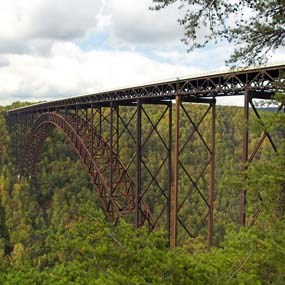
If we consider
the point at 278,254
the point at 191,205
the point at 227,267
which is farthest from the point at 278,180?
the point at 191,205

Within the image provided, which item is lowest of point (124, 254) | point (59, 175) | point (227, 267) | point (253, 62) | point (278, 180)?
point (59, 175)

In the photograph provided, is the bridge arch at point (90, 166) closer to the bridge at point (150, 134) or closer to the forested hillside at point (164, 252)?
the bridge at point (150, 134)

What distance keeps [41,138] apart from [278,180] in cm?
4047

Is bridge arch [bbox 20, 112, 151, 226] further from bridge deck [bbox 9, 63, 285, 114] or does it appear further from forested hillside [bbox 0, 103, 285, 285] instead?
forested hillside [bbox 0, 103, 285, 285]

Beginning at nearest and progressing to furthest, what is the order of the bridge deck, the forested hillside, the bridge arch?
1. the forested hillside
2. the bridge deck
3. the bridge arch

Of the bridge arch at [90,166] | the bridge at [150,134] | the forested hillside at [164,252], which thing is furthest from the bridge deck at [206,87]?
the bridge arch at [90,166]

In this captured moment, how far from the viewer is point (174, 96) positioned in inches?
654

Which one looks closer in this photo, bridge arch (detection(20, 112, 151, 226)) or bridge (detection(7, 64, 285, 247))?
bridge (detection(7, 64, 285, 247))

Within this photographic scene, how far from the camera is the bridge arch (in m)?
22.4

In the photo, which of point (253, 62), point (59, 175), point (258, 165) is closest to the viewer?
point (253, 62)

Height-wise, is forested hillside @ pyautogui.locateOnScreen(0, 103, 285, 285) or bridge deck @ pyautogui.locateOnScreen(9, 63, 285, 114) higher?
bridge deck @ pyautogui.locateOnScreen(9, 63, 285, 114)

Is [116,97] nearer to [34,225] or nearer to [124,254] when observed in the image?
[124,254]

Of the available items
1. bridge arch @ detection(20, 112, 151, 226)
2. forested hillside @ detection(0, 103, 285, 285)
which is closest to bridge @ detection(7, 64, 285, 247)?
bridge arch @ detection(20, 112, 151, 226)

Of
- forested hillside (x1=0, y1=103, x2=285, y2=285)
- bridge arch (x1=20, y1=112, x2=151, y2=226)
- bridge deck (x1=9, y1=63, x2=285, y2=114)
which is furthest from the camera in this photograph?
bridge arch (x1=20, y1=112, x2=151, y2=226)
